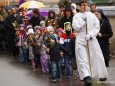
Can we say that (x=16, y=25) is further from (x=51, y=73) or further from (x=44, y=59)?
(x=51, y=73)

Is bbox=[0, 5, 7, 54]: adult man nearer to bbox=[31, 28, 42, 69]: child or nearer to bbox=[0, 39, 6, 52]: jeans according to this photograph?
bbox=[0, 39, 6, 52]: jeans

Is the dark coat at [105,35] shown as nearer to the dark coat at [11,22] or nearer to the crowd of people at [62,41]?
the crowd of people at [62,41]

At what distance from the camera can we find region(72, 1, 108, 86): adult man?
10461 millimetres

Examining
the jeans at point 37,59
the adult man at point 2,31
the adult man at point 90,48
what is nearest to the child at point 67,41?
the adult man at point 90,48

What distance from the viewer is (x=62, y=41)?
1186 centimetres

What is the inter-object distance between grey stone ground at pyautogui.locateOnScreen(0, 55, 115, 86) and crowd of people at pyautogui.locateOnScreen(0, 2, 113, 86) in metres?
0.23

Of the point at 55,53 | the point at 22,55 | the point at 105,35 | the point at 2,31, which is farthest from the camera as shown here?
the point at 2,31

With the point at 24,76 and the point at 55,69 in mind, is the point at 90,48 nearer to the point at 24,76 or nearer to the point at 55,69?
the point at 55,69

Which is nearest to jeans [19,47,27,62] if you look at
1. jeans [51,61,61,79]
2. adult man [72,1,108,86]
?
jeans [51,61,61,79]

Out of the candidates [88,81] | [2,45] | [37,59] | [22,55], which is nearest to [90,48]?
[88,81]

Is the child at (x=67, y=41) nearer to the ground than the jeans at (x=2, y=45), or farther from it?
farther from it

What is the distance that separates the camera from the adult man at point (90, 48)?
10461 millimetres

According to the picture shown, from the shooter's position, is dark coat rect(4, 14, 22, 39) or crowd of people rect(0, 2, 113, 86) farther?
dark coat rect(4, 14, 22, 39)

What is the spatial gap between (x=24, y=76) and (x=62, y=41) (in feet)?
4.96
